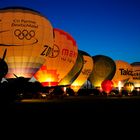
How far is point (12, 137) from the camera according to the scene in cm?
1160

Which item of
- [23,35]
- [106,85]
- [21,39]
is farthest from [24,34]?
[106,85]

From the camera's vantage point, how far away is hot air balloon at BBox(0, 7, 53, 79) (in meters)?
37.2

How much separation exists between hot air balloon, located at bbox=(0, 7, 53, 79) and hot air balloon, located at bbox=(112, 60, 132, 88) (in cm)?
4562

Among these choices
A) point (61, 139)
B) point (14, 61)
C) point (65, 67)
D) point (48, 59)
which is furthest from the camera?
point (65, 67)

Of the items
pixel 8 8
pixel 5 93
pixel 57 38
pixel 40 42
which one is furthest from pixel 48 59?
pixel 5 93

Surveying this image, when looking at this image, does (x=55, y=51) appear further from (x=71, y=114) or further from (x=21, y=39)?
(x=71, y=114)

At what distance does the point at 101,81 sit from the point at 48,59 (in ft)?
110

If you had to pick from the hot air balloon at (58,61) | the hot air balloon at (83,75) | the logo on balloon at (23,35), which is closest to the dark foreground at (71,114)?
the logo on balloon at (23,35)

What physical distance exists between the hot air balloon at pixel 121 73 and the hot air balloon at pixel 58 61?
3319 cm

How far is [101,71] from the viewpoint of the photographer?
7738cm

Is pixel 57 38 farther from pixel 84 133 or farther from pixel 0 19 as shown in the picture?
pixel 84 133

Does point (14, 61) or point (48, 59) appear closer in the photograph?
point (14, 61)

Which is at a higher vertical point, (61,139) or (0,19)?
(0,19)

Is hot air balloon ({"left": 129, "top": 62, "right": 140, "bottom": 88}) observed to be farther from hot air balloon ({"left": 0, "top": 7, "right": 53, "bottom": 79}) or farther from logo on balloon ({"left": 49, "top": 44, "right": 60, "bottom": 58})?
hot air balloon ({"left": 0, "top": 7, "right": 53, "bottom": 79})
